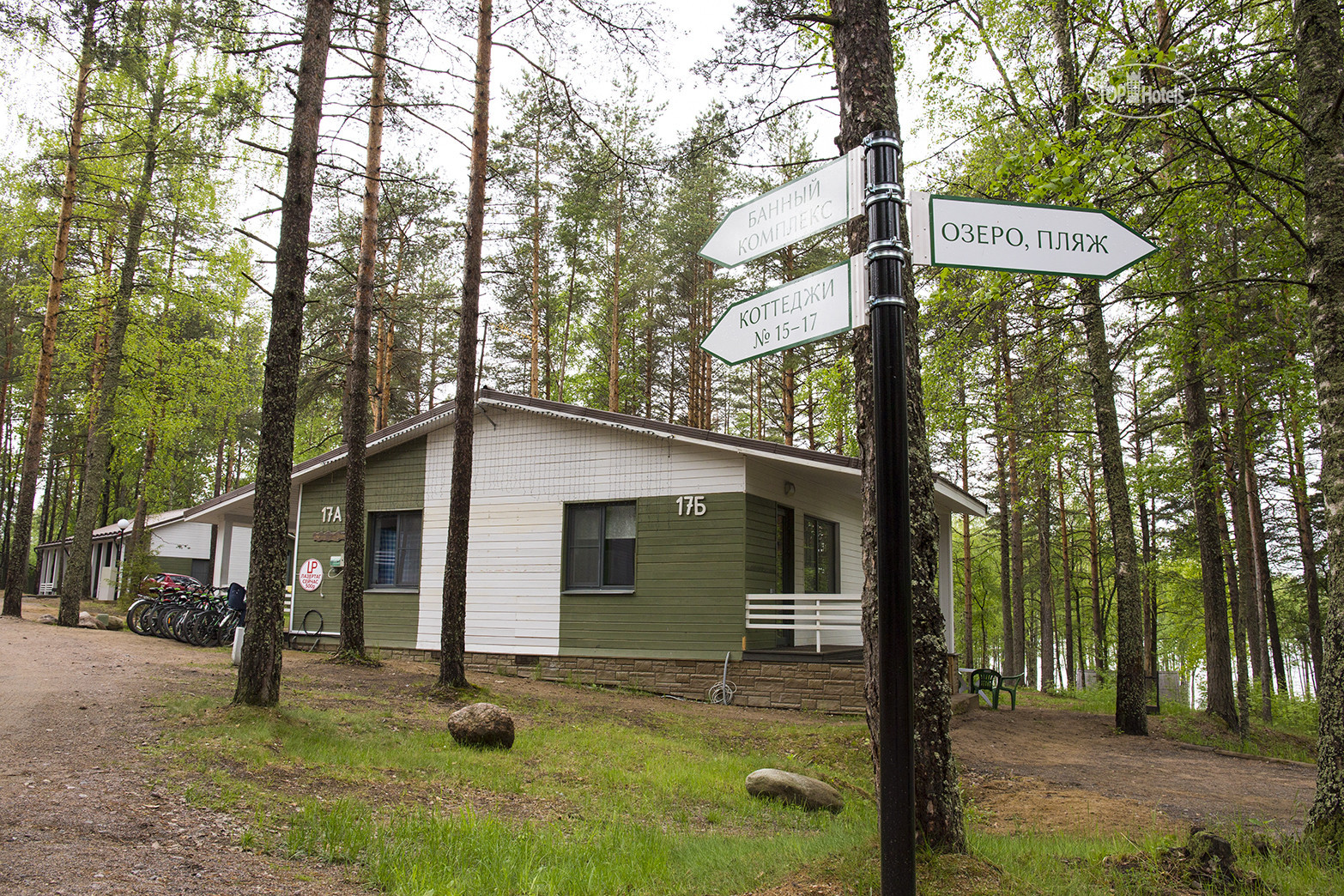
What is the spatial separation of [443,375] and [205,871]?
2809 cm

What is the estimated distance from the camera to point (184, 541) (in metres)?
32.3

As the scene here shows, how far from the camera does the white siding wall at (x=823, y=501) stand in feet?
45.0

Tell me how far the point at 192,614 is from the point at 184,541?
20.0 meters

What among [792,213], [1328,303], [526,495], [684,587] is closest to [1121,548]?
[684,587]

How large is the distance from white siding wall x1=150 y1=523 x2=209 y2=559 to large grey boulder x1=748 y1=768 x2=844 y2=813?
3079 centimetres

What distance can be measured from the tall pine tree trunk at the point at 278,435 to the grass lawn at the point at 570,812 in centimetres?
46

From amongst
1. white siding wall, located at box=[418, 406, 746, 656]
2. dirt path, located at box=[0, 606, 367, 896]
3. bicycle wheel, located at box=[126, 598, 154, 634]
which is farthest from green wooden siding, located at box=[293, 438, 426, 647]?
dirt path, located at box=[0, 606, 367, 896]

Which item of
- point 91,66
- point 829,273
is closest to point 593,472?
point 829,273

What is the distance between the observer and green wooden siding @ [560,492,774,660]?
513 inches

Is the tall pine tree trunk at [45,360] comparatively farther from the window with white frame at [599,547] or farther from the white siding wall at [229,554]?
A: the window with white frame at [599,547]

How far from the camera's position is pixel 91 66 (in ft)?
54.0

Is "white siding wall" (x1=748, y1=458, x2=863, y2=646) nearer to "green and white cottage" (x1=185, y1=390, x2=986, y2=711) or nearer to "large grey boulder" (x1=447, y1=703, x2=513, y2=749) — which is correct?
"green and white cottage" (x1=185, y1=390, x2=986, y2=711)

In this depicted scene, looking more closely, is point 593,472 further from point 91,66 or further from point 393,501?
point 91,66

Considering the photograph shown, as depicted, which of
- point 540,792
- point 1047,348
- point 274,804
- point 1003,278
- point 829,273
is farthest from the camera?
point 1047,348
